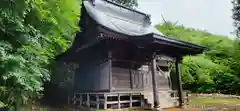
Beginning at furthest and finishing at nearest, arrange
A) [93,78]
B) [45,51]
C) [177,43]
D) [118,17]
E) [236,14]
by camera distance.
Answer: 1. [236,14]
2. [118,17]
3. [45,51]
4. [93,78]
5. [177,43]

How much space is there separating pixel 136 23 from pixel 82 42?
3.53 meters

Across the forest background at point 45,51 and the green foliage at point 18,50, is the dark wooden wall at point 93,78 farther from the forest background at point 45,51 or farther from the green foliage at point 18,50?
the green foliage at point 18,50

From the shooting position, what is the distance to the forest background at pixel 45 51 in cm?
747

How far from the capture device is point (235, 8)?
26094 mm

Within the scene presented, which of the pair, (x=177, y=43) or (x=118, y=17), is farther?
(x=118, y=17)

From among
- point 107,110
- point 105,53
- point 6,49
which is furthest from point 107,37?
point 6,49

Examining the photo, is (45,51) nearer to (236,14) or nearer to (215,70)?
(215,70)

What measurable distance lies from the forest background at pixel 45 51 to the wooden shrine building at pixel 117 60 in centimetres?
164

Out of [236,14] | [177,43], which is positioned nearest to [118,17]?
[177,43]

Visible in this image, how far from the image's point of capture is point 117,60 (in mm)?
10875

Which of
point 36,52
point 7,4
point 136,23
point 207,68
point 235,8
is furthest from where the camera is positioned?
point 235,8

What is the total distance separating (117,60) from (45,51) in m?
3.60

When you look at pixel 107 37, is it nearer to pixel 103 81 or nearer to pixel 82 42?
pixel 103 81

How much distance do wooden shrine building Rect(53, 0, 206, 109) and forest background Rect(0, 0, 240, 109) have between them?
164 cm
